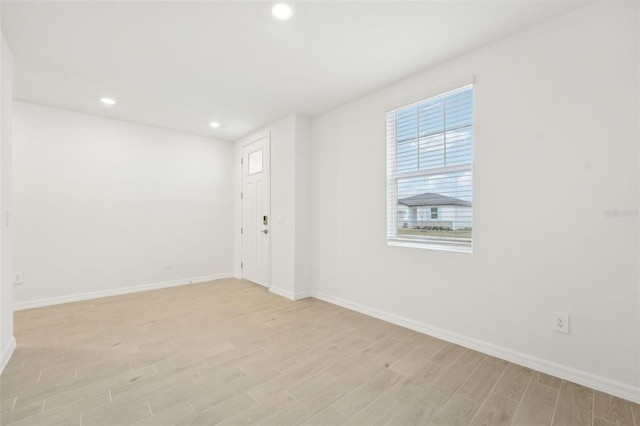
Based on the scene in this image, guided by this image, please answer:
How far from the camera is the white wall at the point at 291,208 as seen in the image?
4020mm

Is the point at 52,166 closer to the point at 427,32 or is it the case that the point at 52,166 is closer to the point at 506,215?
the point at 427,32

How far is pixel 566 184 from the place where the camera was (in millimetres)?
2039

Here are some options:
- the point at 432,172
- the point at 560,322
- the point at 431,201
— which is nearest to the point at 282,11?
Answer: the point at 432,172

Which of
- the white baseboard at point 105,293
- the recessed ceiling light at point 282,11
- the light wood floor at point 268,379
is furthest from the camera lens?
the white baseboard at point 105,293

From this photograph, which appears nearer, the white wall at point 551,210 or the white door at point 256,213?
the white wall at point 551,210

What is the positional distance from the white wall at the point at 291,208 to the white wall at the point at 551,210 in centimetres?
157

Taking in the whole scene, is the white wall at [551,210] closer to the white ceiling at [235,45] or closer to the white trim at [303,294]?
the white ceiling at [235,45]

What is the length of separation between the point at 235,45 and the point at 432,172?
6.98ft

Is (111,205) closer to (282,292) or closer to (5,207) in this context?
(5,207)

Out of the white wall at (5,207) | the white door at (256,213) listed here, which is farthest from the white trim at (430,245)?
the white wall at (5,207)

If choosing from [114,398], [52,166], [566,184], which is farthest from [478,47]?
[52,166]

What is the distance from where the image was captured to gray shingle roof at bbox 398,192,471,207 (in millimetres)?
2657

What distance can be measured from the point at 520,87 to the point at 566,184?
0.84 m

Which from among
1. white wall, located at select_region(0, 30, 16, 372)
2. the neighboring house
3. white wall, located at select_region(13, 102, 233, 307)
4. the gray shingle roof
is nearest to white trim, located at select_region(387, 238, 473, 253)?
the neighboring house
